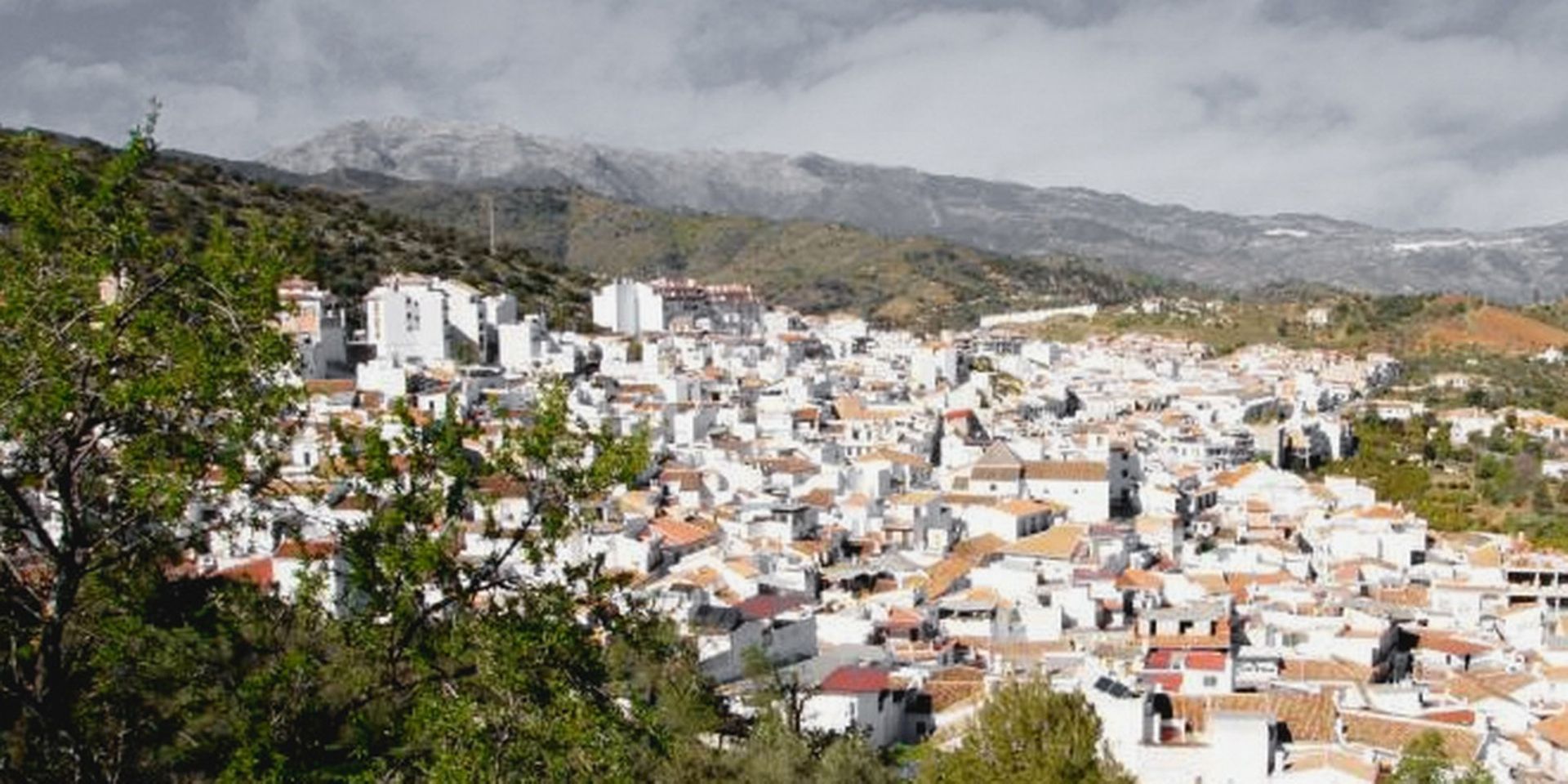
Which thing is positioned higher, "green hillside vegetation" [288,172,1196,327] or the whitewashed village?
"green hillside vegetation" [288,172,1196,327]

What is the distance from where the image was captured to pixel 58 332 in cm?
543

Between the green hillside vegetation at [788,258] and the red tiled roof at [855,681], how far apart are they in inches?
3307

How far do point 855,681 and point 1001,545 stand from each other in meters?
13.6

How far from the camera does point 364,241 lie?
67812 millimetres

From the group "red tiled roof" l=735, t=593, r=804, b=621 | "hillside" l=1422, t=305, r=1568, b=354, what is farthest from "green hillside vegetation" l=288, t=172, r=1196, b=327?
"red tiled roof" l=735, t=593, r=804, b=621

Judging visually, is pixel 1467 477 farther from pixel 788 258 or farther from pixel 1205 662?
pixel 788 258

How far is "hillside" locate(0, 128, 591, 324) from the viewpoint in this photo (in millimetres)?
60188

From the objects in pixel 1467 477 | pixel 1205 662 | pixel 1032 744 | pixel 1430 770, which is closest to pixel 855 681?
pixel 1205 662

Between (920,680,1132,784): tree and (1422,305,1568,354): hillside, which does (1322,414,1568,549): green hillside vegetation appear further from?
(920,680,1132,784): tree

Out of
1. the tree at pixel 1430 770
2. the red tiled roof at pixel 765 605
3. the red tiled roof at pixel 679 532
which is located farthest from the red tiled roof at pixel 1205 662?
the red tiled roof at pixel 679 532

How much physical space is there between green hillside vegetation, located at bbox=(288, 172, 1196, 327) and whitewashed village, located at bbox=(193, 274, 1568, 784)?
2029 inches

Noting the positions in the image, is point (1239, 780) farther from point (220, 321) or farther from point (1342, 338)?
point (1342, 338)

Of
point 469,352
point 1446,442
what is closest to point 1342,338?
point 1446,442

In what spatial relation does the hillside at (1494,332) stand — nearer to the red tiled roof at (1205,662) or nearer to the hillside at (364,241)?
the hillside at (364,241)
